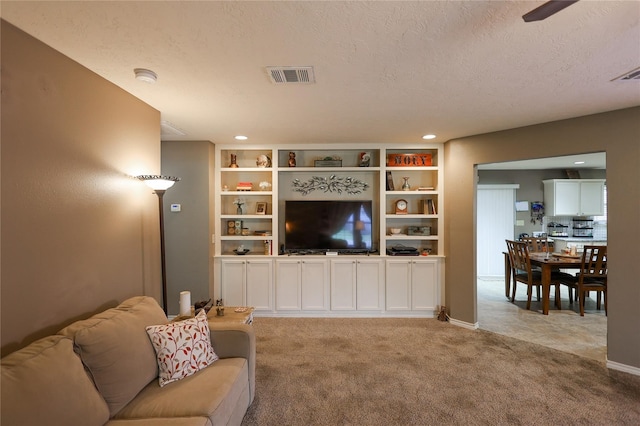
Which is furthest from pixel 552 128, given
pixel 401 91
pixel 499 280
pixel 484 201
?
pixel 499 280

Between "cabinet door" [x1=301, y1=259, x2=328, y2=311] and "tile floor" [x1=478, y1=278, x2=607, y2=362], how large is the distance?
7.05 feet

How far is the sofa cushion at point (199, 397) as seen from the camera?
5.06 feet

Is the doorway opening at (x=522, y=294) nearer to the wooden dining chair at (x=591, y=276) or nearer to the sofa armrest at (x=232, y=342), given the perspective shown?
the wooden dining chair at (x=591, y=276)

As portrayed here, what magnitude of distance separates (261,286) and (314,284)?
78cm

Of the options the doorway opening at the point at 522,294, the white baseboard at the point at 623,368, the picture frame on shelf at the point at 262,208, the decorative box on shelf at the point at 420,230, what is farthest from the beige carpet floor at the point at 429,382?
the picture frame on shelf at the point at 262,208

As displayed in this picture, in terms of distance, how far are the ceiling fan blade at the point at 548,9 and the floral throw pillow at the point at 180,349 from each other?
2.52m

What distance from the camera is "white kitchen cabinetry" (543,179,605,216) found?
6.27m

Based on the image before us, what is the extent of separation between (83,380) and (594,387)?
12.2 feet

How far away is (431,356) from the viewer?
3.03 metres

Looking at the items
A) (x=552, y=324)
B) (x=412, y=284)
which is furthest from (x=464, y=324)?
(x=552, y=324)

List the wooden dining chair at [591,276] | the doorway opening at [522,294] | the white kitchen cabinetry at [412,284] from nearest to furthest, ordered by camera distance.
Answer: the doorway opening at [522,294] < the wooden dining chair at [591,276] < the white kitchen cabinetry at [412,284]

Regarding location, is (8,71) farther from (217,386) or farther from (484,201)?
(484,201)

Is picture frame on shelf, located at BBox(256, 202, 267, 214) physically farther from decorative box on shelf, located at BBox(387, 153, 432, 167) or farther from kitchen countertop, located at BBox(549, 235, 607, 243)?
kitchen countertop, located at BBox(549, 235, 607, 243)

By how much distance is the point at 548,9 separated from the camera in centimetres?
112
